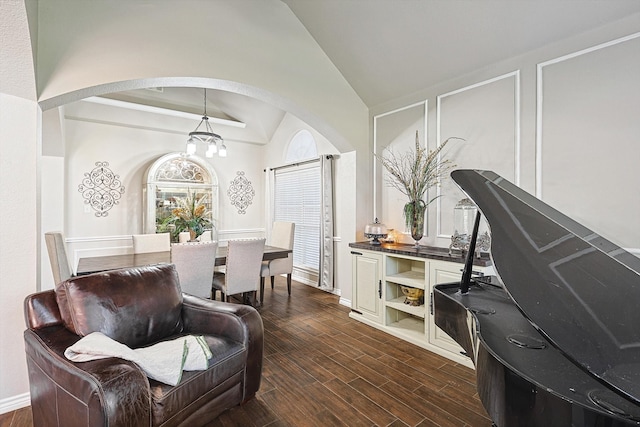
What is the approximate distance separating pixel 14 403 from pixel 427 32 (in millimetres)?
4657

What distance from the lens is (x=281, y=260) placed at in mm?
4691

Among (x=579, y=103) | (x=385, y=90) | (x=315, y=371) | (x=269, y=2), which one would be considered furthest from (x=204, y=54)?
(x=579, y=103)

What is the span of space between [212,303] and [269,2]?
10.9 feet

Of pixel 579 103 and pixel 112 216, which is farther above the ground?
pixel 579 103

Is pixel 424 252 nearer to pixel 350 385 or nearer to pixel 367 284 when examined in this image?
pixel 367 284

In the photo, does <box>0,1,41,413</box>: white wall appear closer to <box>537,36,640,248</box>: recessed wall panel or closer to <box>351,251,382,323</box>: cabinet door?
<box>351,251,382,323</box>: cabinet door

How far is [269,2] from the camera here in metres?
3.41

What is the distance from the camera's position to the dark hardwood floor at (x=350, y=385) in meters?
2.01

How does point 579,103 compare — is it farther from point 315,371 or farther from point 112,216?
point 112,216

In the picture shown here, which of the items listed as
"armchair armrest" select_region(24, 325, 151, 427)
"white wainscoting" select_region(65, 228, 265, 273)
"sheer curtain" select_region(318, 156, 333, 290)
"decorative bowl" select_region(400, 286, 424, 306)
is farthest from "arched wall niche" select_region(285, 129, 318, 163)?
"armchair armrest" select_region(24, 325, 151, 427)

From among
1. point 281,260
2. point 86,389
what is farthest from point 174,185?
point 86,389

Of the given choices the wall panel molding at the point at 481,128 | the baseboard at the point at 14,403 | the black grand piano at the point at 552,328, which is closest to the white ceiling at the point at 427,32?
the wall panel molding at the point at 481,128

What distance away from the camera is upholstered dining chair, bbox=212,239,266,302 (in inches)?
143

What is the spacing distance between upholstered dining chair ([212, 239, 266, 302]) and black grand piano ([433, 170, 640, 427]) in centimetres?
259
